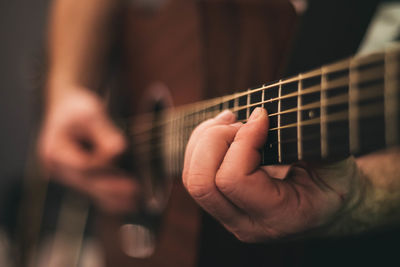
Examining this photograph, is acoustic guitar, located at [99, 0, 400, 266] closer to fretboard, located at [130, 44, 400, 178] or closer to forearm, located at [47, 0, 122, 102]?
fretboard, located at [130, 44, 400, 178]

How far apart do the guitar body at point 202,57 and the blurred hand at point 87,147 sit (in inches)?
3.2

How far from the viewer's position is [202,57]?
0.50 meters

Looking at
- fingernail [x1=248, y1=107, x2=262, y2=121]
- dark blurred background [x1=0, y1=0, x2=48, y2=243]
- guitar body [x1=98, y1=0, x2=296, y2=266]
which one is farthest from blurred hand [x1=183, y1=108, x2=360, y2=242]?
dark blurred background [x1=0, y1=0, x2=48, y2=243]

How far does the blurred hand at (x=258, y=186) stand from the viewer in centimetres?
26

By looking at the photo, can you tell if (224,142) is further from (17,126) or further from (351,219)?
(17,126)

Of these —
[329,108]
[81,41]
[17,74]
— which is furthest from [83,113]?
[17,74]

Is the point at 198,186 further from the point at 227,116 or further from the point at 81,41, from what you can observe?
the point at 81,41

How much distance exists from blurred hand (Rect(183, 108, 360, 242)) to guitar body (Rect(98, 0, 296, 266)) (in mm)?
118

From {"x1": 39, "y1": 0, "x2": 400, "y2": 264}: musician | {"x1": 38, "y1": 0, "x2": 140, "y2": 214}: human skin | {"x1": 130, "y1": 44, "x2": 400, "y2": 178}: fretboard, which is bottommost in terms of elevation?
{"x1": 39, "y1": 0, "x2": 400, "y2": 264}: musician

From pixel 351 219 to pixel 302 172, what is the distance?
51 millimetres

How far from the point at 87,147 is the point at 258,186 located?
57cm

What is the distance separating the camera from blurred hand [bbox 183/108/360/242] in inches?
10.3

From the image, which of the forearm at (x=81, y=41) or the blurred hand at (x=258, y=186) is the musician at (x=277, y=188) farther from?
the forearm at (x=81, y=41)

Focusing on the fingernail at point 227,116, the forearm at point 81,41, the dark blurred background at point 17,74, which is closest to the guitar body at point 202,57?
the fingernail at point 227,116
